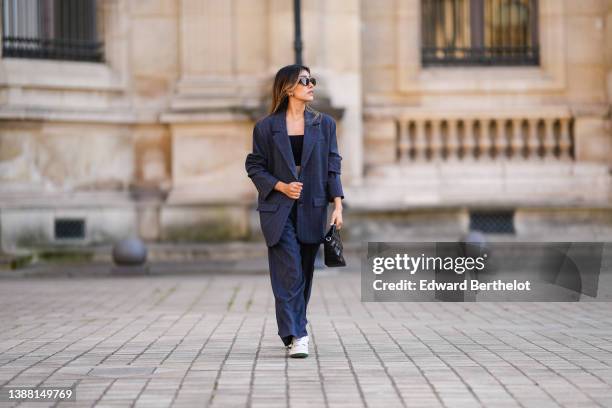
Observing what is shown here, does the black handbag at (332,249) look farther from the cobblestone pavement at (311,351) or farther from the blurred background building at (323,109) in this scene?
the blurred background building at (323,109)

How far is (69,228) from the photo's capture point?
55.9 feet

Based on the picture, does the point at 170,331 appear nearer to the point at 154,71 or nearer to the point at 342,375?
the point at 342,375

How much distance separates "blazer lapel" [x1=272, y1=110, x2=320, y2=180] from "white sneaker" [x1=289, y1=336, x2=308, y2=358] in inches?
42.5

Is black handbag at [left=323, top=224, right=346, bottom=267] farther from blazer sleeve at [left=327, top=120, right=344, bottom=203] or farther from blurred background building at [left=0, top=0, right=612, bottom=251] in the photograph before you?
blurred background building at [left=0, top=0, right=612, bottom=251]

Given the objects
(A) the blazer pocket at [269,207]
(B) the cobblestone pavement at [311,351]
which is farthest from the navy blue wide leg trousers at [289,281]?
(B) the cobblestone pavement at [311,351]

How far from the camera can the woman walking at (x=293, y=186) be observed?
25.8ft

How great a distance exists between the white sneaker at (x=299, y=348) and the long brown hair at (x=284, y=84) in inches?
60.2

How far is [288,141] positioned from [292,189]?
1.19ft

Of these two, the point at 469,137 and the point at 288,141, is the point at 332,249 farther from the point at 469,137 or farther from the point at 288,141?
the point at 469,137

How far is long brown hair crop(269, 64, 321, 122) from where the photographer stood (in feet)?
26.4

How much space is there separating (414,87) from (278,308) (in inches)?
423

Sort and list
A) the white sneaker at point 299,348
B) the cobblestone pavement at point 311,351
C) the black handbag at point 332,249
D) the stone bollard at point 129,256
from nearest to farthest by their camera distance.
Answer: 1. the cobblestone pavement at point 311,351
2. the white sneaker at point 299,348
3. the black handbag at point 332,249
4. the stone bollard at point 129,256

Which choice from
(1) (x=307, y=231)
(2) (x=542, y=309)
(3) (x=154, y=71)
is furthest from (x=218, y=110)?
(1) (x=307, y=231)

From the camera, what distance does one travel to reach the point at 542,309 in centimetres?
1128
